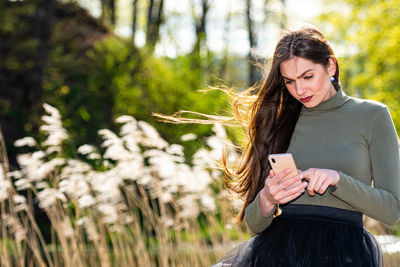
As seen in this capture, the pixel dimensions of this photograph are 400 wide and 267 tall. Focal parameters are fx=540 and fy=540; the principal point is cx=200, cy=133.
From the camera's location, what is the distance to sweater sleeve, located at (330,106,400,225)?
69.2 inches

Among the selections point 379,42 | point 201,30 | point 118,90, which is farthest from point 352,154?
point 201,30

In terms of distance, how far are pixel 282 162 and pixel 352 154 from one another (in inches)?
11.9

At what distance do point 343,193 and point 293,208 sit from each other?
0.27 metres

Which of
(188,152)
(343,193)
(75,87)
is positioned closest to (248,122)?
(343,193)

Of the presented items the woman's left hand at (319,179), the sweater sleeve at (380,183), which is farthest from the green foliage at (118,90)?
the woman's left hand at (319,179)

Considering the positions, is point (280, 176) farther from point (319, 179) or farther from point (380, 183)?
point (380, 183)

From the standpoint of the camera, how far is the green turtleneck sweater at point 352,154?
1.78 meters

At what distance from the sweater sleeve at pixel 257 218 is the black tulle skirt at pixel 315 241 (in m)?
0.04

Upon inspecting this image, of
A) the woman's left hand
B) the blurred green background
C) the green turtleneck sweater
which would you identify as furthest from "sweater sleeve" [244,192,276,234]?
the blurred green background

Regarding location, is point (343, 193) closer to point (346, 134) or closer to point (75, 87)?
point (346, 134)

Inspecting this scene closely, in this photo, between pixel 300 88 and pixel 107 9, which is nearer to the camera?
pixel 300 88

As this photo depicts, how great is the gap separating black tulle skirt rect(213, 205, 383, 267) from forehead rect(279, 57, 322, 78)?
49 centimetres

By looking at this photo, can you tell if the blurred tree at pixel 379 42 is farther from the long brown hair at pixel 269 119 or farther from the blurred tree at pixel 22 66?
the long brown hair at pixel 269 119

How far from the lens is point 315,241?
6.12 ft
